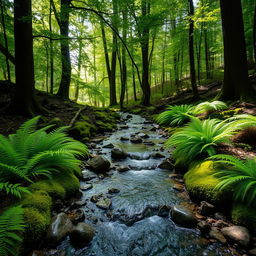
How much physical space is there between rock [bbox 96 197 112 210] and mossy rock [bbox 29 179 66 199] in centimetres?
62

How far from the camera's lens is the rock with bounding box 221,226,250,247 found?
69.2 inches

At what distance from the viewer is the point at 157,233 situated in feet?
6.88

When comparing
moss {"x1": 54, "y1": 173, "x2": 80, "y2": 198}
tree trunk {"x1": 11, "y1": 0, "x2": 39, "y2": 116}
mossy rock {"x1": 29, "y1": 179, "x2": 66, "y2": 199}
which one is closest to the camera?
mossy rock {"x1": 29, "y1": 179, "x2": 66, "y2": 199}

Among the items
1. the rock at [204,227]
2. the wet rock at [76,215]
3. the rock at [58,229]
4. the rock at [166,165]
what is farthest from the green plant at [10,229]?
the rock at [166,165]

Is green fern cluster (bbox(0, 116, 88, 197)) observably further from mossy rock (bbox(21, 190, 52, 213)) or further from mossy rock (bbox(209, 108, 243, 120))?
mossy rock (bbox(209, 108, 243, 120))

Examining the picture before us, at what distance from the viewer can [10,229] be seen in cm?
152

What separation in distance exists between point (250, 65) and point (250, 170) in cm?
2136

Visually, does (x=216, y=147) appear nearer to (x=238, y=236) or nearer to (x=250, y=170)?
(x=250, y=170)

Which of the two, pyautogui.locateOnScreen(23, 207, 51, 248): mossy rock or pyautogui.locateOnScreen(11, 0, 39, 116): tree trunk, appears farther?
pyautogui.locateOnScreen(11, 0, 39, 116): tree trunk

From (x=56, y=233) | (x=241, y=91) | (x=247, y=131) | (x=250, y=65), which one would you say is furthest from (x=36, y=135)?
(x=250, y=65)

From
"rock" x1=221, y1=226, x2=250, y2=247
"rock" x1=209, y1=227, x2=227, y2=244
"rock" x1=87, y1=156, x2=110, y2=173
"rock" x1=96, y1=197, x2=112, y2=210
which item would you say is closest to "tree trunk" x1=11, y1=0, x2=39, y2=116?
"rock" x1=87, y1=156, x2=110, y2=173

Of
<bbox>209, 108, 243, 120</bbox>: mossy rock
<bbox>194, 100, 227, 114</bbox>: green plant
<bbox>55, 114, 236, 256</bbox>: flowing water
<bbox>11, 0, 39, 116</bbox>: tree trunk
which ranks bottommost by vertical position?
<bbox>55, 114, 236, 256</bbox>: flowing water

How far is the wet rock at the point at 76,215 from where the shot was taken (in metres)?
2.25

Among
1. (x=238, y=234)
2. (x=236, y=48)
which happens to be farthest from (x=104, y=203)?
(x=236, y=48)
